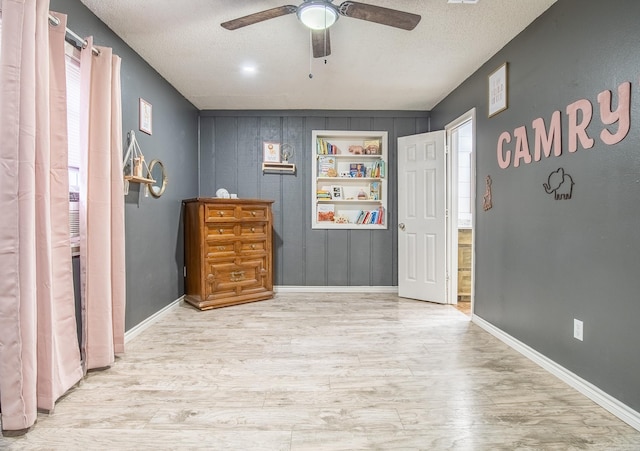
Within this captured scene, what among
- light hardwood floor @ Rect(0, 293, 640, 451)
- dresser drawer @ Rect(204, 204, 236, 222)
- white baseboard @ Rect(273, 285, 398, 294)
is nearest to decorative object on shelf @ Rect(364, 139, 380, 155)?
white baseboard @ Rect(273, 285, 398, 294)

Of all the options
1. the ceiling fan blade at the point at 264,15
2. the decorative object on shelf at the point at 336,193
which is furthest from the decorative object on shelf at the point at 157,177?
the decorative object on shelf at the point at 336,193

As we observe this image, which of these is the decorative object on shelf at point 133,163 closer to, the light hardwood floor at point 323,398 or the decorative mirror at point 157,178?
the decorative mirror at point 157,178

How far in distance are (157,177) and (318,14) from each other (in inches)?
87.7

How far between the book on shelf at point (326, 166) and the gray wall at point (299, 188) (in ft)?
0.50

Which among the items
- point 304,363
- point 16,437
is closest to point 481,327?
point 304,363

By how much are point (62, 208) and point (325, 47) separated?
1.92 m

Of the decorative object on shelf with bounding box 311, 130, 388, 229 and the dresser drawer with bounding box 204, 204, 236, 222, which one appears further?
the decorative object on shelf with bounding box 311, 130, 388, 229

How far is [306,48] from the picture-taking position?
2.78m

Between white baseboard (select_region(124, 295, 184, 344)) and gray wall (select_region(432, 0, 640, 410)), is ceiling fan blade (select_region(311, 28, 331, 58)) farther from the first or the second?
white baseboard (select_region(124, 295, 184, 344))

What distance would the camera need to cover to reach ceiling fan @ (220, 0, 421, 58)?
1863mm

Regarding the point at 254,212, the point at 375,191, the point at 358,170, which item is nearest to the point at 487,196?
the point at 375,191

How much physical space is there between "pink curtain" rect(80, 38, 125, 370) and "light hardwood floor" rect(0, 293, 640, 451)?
0.87ft

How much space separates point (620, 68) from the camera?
1.72m

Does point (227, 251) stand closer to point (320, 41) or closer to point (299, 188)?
point (299, 188)
